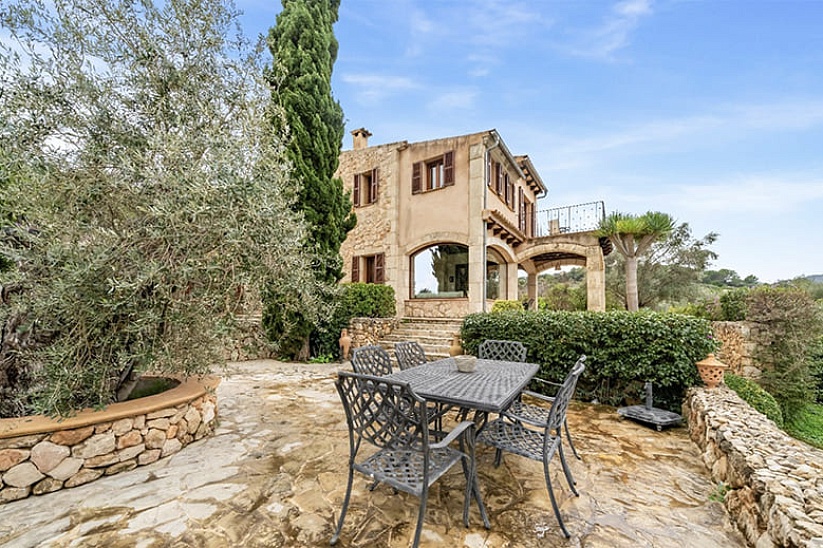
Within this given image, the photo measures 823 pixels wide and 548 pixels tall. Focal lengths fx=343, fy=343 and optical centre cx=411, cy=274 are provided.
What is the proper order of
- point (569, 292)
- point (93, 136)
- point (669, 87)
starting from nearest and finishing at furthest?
point (93, 136), point (669, 87), point (569, 292)

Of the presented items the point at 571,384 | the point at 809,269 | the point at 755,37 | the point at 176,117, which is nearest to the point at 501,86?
the point at 755,37

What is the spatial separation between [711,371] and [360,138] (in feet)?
43.6

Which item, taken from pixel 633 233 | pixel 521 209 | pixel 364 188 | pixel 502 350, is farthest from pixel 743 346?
pixel 364 188

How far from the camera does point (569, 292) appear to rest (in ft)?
63.0

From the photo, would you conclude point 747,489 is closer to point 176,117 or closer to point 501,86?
point 176,117

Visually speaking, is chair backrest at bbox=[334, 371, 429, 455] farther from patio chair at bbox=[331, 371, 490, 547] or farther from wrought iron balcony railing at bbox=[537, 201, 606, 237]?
wrought iron balcony railing at bbox=[537, 201, 606, 237]

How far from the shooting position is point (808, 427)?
7.05 metres

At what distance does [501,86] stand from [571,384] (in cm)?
1152

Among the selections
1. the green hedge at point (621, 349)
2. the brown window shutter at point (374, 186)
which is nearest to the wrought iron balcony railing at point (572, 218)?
the brown window shutter at point (374, 186)

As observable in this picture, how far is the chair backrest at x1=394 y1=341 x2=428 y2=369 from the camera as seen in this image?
4395 millimetres

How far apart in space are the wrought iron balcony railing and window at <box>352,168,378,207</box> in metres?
7.45

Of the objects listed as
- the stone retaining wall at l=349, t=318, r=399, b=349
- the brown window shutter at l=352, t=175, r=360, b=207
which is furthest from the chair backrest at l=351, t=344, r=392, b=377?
the brown window shutter at l=352, t=175, r=360, b=207

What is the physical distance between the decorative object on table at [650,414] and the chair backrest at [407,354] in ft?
9.37

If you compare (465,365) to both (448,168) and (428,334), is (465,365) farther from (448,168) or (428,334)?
(448,168)
